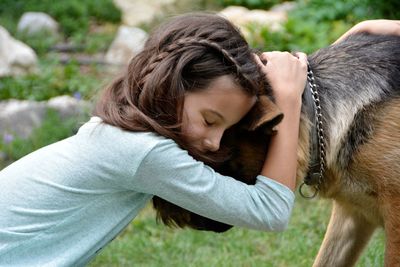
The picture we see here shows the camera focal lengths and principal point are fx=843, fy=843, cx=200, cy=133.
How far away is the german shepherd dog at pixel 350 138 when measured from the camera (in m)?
4.21

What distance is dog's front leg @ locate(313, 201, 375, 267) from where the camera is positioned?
195 inches

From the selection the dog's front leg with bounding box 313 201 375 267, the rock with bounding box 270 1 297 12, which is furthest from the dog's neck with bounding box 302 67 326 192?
the rock with bounding box 270 1 297 12

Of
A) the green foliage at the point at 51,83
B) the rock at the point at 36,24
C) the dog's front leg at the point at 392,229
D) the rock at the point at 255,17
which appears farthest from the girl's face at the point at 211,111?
the rock at the point at 36,24

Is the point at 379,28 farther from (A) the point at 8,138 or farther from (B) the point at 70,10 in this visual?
(B) the point at 70,10

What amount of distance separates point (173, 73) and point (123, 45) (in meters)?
5.71

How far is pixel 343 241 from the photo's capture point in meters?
4.99

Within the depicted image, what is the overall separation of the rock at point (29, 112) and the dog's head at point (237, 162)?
352 centimetres

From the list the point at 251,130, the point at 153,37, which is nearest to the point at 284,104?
the point at 251,130

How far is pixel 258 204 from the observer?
154 inches

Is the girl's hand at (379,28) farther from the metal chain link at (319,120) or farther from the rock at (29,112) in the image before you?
the rock at (29,112)

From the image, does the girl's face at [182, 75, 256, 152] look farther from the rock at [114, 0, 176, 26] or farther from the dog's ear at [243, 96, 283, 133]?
the rock at [114, 0, 176, 26]

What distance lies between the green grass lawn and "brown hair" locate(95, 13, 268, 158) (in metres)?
1.86

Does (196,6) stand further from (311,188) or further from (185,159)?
(185,159)

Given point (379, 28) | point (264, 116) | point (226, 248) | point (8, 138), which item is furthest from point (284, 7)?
point (264, 116)
